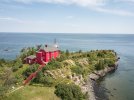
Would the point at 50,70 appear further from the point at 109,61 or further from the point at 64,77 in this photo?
the point at 109,61

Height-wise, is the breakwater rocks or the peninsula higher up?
the peninsula

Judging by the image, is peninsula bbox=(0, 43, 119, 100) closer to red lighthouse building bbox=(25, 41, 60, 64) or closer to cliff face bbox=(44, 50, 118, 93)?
cliff face bbox=(44, 50, 118, 93)

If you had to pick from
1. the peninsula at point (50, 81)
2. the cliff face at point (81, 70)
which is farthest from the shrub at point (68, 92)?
the cliff face at point (81, 70)

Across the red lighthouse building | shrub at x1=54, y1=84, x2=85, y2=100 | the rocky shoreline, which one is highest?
the red lighthouse building

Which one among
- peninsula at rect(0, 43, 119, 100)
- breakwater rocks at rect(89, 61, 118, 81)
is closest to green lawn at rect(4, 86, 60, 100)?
peninsula at rect(0, 43, 119, 100)

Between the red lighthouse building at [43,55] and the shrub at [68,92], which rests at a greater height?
the red lighthouse building at [43,55]

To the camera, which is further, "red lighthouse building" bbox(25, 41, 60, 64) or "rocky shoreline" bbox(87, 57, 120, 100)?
"red lighthouse building" bbox(25, 41, 60, 64)

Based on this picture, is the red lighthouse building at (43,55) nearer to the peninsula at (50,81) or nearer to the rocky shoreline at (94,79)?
the peninsula at (50,81)

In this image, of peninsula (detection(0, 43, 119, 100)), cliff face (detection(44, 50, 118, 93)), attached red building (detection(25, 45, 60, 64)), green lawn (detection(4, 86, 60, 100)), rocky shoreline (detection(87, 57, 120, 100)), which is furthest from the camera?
attached red building (detection(25, 45, 60, 64))
